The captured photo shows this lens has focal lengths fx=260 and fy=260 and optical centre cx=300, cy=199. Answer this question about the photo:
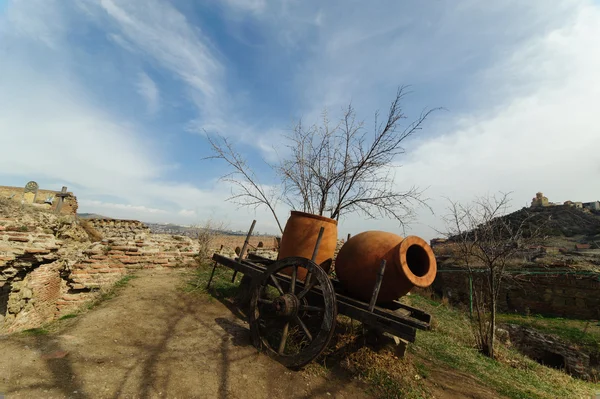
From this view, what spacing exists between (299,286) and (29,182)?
24.2 m

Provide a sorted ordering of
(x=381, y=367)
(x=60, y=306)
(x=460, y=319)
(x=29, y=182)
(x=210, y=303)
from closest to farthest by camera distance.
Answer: (x=381, y=367)
(x=210, y=303)
(x=60, y=306)
(x=460, y=319)
(x=29, y=182)

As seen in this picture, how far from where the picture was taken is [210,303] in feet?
16.0

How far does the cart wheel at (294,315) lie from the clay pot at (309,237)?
0.65m

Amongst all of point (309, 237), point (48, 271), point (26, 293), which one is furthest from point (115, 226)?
point (309, 237)

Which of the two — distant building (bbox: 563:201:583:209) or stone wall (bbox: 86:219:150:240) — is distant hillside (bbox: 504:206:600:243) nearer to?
distant building (bbox: 563:201:583:209)

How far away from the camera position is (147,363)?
2.78m

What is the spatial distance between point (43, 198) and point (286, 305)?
79.6 feet

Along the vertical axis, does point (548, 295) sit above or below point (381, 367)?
above

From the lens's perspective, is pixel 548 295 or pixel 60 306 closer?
pixel 60 306

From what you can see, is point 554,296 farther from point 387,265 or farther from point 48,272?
point 48,272

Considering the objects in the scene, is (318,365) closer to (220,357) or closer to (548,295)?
(220,357)

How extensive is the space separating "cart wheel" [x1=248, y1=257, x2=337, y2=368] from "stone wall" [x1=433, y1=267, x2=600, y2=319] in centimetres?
778

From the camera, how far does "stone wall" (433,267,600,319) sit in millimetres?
8797

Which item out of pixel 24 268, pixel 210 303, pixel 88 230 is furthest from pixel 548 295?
pixel 88 230
